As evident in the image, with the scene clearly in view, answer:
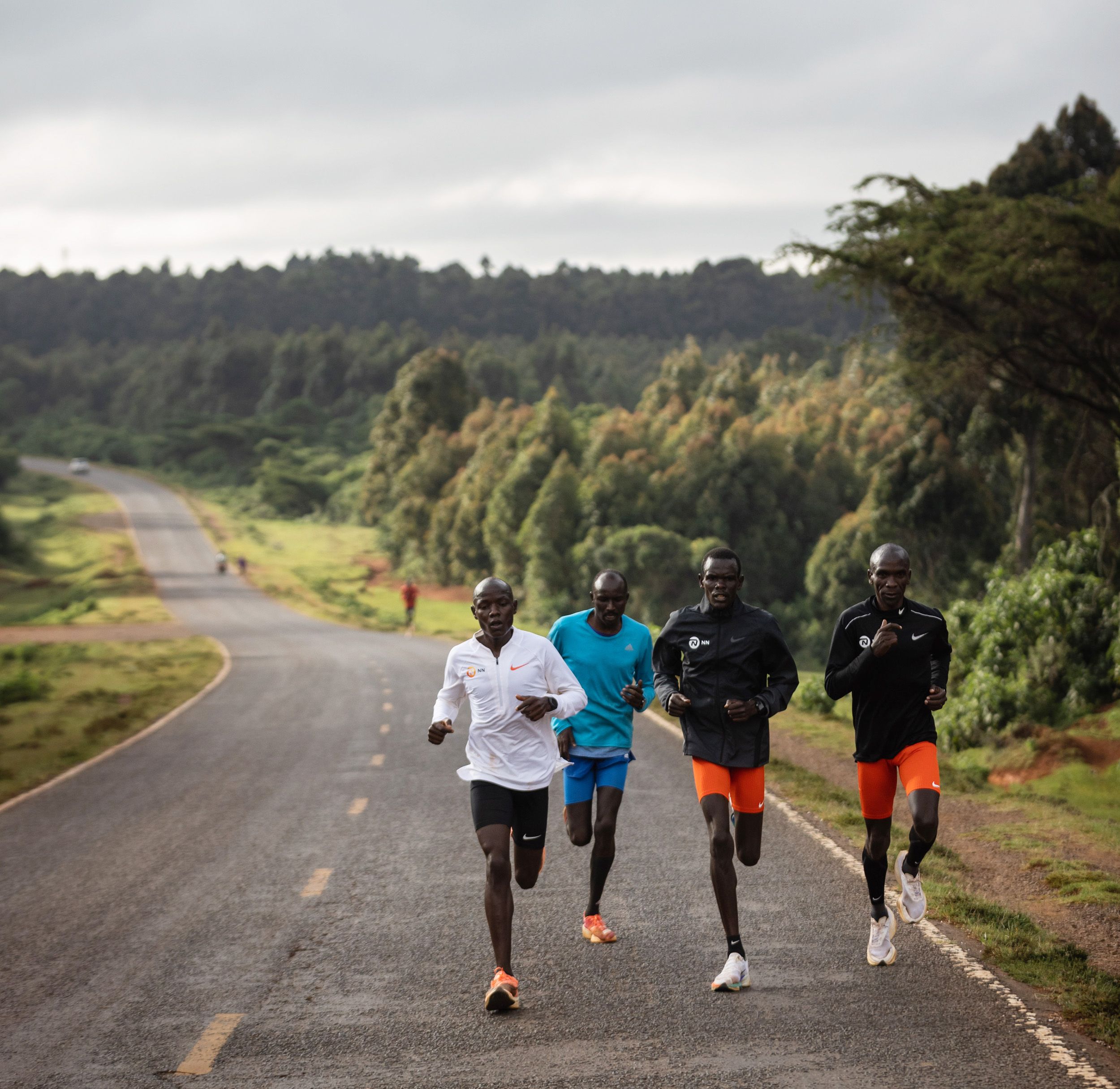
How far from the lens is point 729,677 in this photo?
689 centimetres

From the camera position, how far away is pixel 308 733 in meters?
19.5

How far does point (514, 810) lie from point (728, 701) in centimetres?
126

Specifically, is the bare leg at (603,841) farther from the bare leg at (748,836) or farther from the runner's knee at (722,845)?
the runner's knee at (722,845)

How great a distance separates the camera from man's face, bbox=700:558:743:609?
6.90m

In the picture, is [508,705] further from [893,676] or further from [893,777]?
[893,777]

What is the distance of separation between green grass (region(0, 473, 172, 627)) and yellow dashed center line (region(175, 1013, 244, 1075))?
45.9m

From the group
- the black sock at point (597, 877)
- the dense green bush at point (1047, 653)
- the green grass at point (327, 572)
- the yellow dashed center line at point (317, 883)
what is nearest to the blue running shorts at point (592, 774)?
the black sock at point (597, 877)

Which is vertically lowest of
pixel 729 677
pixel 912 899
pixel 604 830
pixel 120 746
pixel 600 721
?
pixel 120 746

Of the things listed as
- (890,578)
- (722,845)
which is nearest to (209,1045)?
(722,845)

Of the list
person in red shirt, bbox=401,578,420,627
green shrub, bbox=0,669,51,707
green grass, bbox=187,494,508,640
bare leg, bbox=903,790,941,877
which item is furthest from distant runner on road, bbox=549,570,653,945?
person in red shirt, bbox=401,578,420,627

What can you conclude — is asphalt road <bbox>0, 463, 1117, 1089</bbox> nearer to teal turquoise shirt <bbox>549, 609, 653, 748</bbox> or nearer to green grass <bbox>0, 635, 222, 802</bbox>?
teal turquoise shirt <bbox>549, 609, 653, 748</bbox>

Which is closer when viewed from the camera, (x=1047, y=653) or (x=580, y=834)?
(x=580, y=834)

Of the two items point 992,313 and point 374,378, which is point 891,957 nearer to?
point 992,313

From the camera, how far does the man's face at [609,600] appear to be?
764cm
